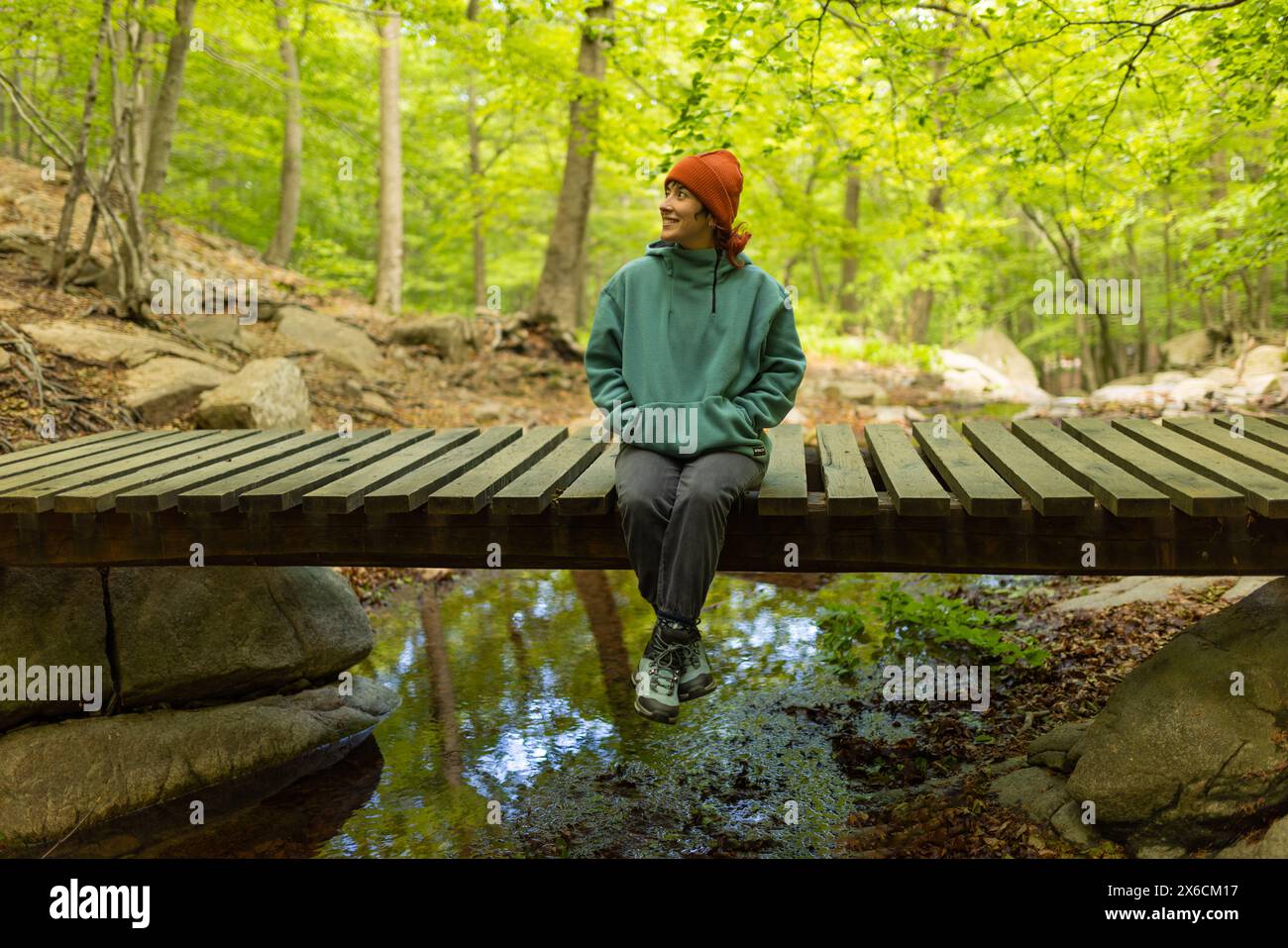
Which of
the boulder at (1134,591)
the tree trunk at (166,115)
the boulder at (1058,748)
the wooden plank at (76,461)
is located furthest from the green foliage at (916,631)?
the tree trunk at (166,115)

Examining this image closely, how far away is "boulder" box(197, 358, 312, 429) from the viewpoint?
24.5ft

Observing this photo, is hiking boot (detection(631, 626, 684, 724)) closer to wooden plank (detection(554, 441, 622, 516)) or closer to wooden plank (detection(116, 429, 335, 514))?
wooden plank (detection(554, 441, 622, 516))

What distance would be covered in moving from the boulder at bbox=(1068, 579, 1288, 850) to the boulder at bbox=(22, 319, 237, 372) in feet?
26.2

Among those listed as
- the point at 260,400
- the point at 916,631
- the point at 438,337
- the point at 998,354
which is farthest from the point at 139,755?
the point at 998,354

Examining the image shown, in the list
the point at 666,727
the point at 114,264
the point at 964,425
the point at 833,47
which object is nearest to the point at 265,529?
the point at 666,727

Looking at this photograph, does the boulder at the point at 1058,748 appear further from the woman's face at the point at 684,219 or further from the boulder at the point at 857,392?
the boulder at the point at 857,392

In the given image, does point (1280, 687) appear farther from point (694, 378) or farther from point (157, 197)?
point (157, 197)

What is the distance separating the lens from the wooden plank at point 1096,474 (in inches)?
129

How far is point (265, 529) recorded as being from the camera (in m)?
4.04

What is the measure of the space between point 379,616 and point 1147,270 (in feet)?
78.0

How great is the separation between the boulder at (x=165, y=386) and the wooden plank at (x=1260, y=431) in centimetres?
756

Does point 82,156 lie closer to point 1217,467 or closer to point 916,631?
point 916,631

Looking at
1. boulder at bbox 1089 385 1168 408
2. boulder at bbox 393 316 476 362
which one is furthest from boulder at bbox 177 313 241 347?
boulder at bbox 1089 385 1168 408

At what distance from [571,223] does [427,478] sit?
986 centimetres
